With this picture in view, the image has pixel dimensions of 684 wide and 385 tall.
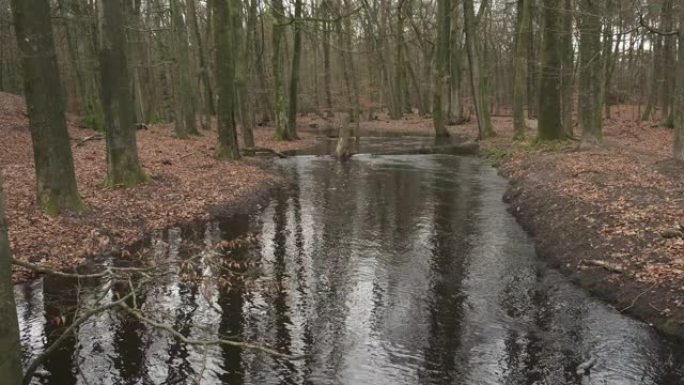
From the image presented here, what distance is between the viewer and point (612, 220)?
10828 mm

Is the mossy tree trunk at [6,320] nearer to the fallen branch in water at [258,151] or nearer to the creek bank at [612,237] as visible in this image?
the creek bank at [612,237]

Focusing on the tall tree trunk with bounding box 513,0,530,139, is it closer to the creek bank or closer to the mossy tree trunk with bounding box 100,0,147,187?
the creek bank

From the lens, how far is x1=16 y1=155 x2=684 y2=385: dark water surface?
256 inches

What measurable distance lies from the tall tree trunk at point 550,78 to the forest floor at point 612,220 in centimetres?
195

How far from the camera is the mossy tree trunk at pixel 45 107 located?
10.1 meters

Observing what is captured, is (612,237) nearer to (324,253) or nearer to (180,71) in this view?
(324,253)

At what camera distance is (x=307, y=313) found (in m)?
8.13

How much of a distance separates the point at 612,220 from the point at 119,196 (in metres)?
11.0

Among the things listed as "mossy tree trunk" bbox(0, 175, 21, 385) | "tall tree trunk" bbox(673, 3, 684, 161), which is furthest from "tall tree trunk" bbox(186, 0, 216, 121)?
"mossy tree trunk" bbox(0, 175, 21, 385)

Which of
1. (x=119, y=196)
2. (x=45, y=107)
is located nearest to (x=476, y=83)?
(x=119, y=196)

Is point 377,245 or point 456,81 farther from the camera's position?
point 456,81

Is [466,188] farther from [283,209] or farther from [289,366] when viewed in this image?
[289,366]

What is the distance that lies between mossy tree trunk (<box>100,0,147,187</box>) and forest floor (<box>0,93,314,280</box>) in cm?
53

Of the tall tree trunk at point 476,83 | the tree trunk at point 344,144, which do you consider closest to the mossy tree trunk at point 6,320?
the tree trunk at point 344,144
